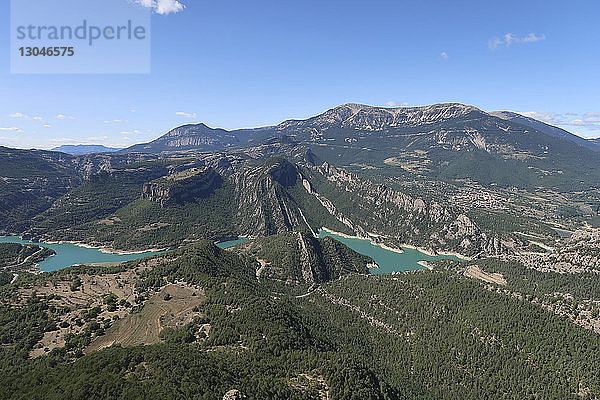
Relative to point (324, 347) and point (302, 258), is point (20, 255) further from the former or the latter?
point (324, 347)

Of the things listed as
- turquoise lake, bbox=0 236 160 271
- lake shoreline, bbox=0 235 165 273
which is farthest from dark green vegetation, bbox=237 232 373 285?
turquoise lake, bbox=0 236 160 271

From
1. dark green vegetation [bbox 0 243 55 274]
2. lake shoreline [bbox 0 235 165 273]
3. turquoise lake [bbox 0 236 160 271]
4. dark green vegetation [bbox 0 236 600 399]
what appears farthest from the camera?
lake shoreline [bbox 0 235 165 273]

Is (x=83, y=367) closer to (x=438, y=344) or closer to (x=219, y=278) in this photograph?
(x=219, y=278)

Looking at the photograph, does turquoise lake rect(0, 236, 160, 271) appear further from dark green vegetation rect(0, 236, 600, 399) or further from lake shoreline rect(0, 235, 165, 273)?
dark green vegetation rect(0, 236, 600, 399)

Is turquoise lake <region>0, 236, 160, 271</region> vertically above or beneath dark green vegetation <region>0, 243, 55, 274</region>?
beneath

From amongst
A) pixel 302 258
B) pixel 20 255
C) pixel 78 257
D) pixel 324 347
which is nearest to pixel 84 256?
pixel 78 257

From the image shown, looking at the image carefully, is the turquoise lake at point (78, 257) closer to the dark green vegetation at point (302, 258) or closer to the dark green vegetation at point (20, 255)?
the dark green vegetation at point (20, 255)

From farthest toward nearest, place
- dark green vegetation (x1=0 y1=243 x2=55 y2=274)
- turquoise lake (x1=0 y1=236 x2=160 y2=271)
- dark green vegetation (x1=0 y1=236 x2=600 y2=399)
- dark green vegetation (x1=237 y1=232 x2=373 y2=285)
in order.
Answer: turquoise lake (x1=0 y1=236 x2=160 y2=271) < dark green vegetation (x1=0 y1=243 x2=55 y2=274) < dark green vegetation (x1=237 y1=232 x2=373 y2=285) < dark green vegetation (x1=0 y1=236 x2=600 y2=399)

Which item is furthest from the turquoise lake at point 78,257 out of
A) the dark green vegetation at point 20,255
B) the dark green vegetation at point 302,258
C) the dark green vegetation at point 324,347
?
the dark green vegetation at point 324,347

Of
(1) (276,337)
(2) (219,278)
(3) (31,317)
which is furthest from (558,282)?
(3) (31,317)
